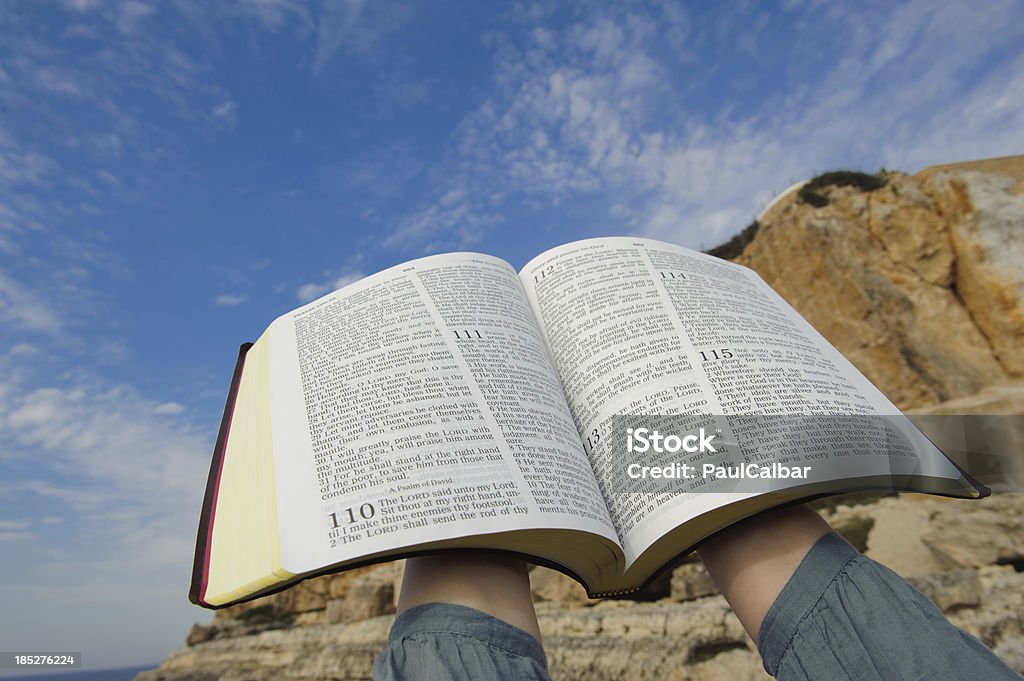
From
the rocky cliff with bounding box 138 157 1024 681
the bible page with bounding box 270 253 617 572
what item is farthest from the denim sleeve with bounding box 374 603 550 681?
the rocky cliff with bounding box 138 157 1024 681

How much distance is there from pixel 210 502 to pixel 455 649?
1.90 ft

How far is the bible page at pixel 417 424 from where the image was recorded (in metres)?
0.81

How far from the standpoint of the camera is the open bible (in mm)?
835

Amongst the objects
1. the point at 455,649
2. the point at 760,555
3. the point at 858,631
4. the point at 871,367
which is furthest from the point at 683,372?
the point at 871,367

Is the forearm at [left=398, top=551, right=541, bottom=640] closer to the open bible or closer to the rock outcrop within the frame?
the open bible

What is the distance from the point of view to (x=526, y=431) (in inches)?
38.3

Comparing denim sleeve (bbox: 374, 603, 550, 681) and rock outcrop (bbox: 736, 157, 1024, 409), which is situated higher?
rock outcrop (bbox: 736, 157, 1024, 409)

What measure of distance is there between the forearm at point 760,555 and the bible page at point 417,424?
0.23 meters

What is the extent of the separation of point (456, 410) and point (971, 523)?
3252mm

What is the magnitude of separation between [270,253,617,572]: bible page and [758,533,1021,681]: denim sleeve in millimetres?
286

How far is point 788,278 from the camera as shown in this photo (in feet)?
29.4

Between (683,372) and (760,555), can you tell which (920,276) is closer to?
(683,372)

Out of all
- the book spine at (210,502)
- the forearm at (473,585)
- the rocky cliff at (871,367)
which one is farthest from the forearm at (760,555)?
the rocky cliff at (871,367)

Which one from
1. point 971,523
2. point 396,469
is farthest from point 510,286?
point 971,523
